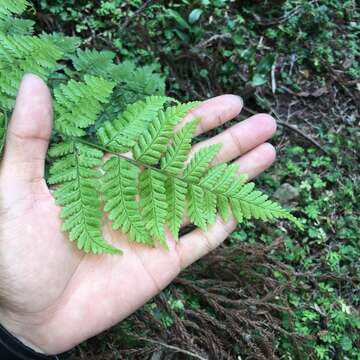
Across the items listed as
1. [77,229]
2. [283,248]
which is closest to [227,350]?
[283,248]

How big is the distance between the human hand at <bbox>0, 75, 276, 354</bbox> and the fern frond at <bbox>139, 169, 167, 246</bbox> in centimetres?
24

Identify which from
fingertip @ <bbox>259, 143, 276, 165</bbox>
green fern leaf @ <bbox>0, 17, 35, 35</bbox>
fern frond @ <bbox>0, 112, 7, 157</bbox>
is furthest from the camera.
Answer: fingertip @ <bbox>259, 143, 276, 165</bbox>

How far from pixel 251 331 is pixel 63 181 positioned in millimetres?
1659

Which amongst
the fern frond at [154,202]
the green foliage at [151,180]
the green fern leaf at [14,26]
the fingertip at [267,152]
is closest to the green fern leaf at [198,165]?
the green foliage at [151,180]

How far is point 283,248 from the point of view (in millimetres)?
3488

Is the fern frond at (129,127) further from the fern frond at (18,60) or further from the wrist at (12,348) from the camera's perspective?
the wrist at (12,348)

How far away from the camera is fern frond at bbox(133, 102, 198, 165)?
7.51 feet

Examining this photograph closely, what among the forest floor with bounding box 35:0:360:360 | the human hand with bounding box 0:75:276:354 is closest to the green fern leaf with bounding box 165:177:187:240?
the human hand with bounding box 0:75:276:354

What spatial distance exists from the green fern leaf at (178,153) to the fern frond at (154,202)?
6cm

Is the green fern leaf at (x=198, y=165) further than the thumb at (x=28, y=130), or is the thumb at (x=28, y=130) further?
the green fern leaf at (x=198, y=165)

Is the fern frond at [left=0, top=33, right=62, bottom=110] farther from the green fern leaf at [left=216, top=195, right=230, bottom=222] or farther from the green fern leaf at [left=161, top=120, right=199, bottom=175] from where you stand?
the green fern leaf at [left=216, top=195, right=230, bottom=222]

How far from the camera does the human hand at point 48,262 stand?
2.04 metres

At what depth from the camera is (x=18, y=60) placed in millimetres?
2275

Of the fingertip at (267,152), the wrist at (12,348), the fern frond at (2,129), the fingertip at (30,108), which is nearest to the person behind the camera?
the fingertip at (30,108)
